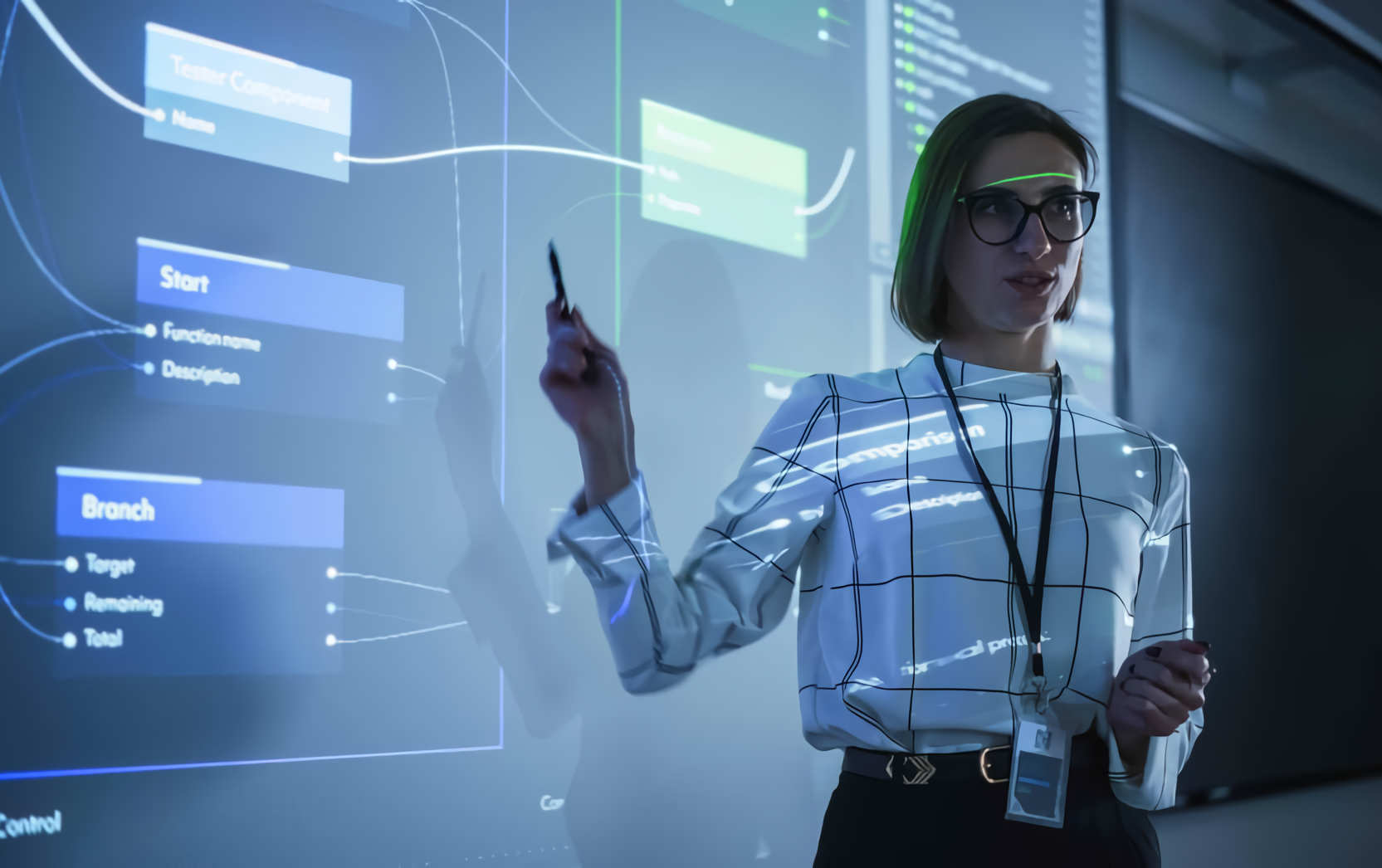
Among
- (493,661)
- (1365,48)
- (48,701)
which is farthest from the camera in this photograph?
(1365,48)

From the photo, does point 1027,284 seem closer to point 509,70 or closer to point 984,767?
point 984,767

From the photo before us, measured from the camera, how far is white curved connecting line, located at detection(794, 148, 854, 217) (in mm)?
1566

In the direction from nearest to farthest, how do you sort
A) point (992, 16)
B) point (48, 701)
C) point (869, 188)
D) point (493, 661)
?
1. point (48, 701)
2. point (493, 661)
3. point (869, 188)
4. point (992, 16)

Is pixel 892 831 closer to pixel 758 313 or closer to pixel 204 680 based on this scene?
pixel 204 680

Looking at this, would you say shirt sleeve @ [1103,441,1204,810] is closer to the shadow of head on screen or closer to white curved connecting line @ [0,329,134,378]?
the shadow of head on screen

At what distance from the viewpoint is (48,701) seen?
0.89 m

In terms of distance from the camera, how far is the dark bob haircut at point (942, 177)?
1079mm

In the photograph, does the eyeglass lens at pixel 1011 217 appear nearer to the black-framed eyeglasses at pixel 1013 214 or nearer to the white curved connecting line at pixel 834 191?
the black-framed eyeglasses at pixel 1013 214

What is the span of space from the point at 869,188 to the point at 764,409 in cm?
47

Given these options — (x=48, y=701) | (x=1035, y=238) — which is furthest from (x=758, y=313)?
(x=48, y=701)

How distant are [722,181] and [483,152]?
0.38 m

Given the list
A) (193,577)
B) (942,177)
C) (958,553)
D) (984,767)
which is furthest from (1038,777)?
(193,577)

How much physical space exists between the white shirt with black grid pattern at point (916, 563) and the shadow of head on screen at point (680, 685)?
30 cm

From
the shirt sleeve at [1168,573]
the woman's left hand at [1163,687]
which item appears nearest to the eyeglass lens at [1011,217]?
the shirt sleeve at [1168,573]
